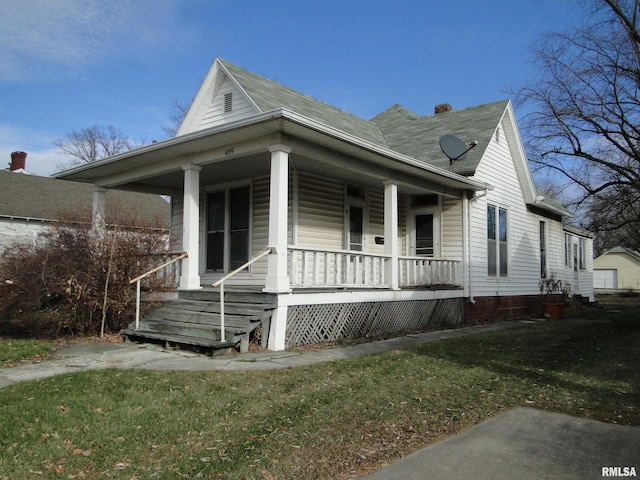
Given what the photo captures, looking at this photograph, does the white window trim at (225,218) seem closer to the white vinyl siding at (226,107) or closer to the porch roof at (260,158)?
the porch roof at (260,158)

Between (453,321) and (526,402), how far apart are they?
27.0ft

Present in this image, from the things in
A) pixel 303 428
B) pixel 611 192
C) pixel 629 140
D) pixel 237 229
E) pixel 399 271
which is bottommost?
pixel 303 428

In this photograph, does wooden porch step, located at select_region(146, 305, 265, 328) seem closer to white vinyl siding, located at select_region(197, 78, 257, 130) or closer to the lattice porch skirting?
the lattice porch skirting

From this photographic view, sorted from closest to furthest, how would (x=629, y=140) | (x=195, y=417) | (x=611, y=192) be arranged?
(x=195, y=417) → (x=629, y=140) → (x=611, y=192)

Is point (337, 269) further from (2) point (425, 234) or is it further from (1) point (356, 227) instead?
(2) point (425, 234)

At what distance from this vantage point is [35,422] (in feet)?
15.0

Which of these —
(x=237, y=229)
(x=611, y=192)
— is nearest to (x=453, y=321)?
(x=237, y=229)

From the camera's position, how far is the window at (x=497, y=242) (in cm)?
1528

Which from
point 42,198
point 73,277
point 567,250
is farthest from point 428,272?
point 42,198

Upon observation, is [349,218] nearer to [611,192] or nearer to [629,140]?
[629,140]

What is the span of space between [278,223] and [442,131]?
31.0 ft

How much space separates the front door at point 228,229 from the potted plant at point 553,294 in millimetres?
10117

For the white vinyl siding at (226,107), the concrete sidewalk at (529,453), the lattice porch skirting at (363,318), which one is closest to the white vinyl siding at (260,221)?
the white vinyl siding at (226,107)

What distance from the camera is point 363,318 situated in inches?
422
